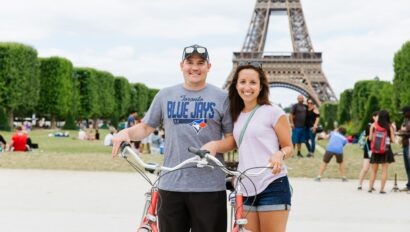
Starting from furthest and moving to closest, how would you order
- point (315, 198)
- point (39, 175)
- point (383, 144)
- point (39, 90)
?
point (39, 90), point (39, 175), point (383, 144), point (315, 198)

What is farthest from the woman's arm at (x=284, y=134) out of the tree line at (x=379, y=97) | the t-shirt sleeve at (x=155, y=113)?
the tree line at (x=379, y=97)

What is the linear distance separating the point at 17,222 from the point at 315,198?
15.9 feet

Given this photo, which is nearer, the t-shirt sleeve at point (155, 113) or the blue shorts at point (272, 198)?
the blue shorts at point (272, 198)

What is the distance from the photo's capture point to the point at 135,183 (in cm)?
1147

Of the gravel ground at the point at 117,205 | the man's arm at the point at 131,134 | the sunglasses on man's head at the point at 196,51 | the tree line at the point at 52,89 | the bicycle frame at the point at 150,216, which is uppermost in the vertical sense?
the tree line at the point at 52,89

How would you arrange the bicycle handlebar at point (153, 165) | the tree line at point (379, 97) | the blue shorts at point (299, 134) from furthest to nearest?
the tree line at point (379, 97) → the blue shorts at point (299, 134) → the bicycle handlebar at point (153, 165)

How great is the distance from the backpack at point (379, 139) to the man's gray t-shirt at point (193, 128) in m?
7.27

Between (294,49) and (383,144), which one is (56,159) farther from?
Result: (294,49)

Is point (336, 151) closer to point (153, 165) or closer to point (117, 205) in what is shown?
point (117, 205)

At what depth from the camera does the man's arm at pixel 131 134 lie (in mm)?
Answer: 3619

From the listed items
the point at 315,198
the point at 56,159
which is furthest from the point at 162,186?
the point at 56,159

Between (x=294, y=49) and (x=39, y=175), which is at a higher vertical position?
(x=294, y=49)

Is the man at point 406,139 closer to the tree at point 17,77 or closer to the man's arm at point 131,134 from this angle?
the man's arm at point 131,134

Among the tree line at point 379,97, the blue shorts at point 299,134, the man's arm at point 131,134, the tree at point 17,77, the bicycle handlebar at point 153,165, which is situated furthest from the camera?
the tree at point 17,77
